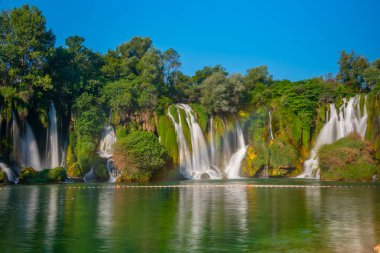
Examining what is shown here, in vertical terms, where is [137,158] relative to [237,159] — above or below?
below

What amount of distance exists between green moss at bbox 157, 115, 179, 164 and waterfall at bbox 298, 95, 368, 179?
13.8 meters

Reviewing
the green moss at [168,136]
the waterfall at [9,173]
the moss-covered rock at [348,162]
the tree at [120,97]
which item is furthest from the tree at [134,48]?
the moss-covered rock at [348,162]

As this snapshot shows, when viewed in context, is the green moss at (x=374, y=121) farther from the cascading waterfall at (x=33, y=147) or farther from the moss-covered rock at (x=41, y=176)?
the cascading waterfall at (x=33, y=147)

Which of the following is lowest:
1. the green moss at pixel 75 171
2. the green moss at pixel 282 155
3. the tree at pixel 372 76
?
the green moss at pixel 75 171

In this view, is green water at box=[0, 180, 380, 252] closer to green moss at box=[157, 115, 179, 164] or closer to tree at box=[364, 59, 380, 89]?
green moss at box=[157, 115, 179, 164]

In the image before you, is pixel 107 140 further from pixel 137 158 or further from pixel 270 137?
pixel 270 137

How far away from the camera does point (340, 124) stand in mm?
60906

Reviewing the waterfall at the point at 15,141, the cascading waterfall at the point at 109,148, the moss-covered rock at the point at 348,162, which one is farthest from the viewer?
the waterfall at the point at 15,141

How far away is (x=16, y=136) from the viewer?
54688 millimetres

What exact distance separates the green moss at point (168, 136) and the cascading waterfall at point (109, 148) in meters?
5.33

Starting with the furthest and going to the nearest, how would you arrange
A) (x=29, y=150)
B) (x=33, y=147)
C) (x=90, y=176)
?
1. (x=33, y=147)
2. (x=29, y=150)
3. (x=90, y=176)

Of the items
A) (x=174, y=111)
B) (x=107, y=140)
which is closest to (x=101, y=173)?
(x=107, y=140)

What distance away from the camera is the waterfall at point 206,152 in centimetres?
5900

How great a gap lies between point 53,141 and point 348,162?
30.6 m
